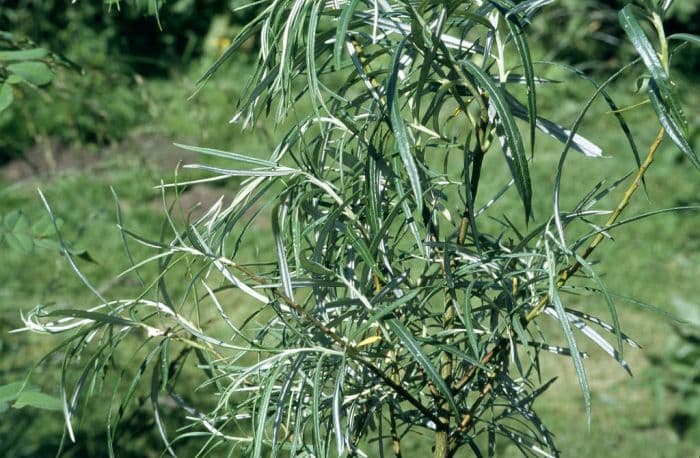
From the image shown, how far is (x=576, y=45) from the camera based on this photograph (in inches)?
299

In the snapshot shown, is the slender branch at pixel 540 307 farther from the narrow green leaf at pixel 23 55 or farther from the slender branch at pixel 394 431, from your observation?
the narrow green leaf at pixel 23 55

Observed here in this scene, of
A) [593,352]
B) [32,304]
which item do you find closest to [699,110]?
[593,352]

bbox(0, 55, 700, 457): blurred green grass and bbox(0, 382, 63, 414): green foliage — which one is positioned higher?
bbox(0, 382, 63, 414): green foliage

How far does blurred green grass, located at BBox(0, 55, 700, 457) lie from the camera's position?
3.66 meters

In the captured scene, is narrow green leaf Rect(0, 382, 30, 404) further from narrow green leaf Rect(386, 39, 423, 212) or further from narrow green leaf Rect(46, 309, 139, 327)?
narrow green leaf Rect(386, 39, 423, 212)

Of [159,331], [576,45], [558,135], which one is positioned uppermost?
[558,135]

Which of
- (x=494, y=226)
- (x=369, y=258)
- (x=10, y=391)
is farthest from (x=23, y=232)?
(x=494, y=226)

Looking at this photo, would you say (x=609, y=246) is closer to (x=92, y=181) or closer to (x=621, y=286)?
(x=621, y=286)

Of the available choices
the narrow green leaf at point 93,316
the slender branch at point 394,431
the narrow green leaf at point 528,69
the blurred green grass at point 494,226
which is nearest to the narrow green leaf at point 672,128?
the narrow green leaf at point 528,69

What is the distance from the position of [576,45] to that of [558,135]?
21.2 feet

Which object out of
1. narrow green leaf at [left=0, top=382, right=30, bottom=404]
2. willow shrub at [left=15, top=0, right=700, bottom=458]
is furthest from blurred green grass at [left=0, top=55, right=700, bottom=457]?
willow shrub at [left=15, top=0, right=700, bottom=458]

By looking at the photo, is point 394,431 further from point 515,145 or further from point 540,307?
point 515,145

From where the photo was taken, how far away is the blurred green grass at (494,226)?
3.66 metres

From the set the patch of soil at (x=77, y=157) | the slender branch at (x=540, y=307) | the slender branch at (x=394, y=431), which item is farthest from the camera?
the patch of soil at (x=77, y=157)
